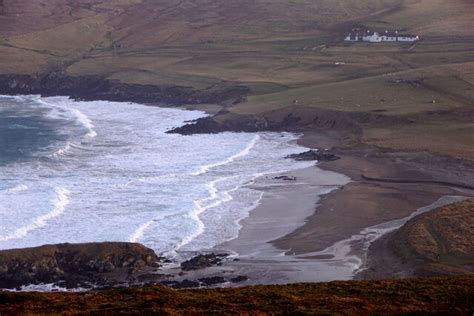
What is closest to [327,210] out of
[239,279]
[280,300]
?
[239,279]

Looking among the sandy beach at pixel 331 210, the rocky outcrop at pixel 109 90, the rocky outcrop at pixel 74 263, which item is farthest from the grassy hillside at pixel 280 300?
the rocky outcrop at pixel 109 90

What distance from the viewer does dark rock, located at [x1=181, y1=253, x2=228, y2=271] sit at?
37594mm

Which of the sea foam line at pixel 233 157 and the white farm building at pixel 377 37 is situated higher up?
the white farm building at pixel 377 37

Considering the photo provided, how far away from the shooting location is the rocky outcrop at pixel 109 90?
92688 millimetres

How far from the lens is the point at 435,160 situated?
189ft

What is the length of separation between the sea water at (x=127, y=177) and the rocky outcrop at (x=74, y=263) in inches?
94.7

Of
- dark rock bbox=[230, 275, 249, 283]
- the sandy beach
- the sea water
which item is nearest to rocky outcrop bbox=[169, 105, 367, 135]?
the sea water

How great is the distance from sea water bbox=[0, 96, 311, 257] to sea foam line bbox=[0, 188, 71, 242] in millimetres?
50

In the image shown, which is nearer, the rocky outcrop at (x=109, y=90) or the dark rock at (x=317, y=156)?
the dark rock at (x=317, y=156)

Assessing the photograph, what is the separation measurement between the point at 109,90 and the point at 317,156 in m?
43.7

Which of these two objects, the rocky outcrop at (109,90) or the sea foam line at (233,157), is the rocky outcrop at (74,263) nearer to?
the sea foam line at (233,157)

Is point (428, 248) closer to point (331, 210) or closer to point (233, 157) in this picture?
point (331, 210)

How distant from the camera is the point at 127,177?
56.5m

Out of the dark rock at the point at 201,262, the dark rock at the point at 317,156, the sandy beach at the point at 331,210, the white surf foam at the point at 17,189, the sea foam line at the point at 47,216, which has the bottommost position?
the sandy beach at the point at 331,210
